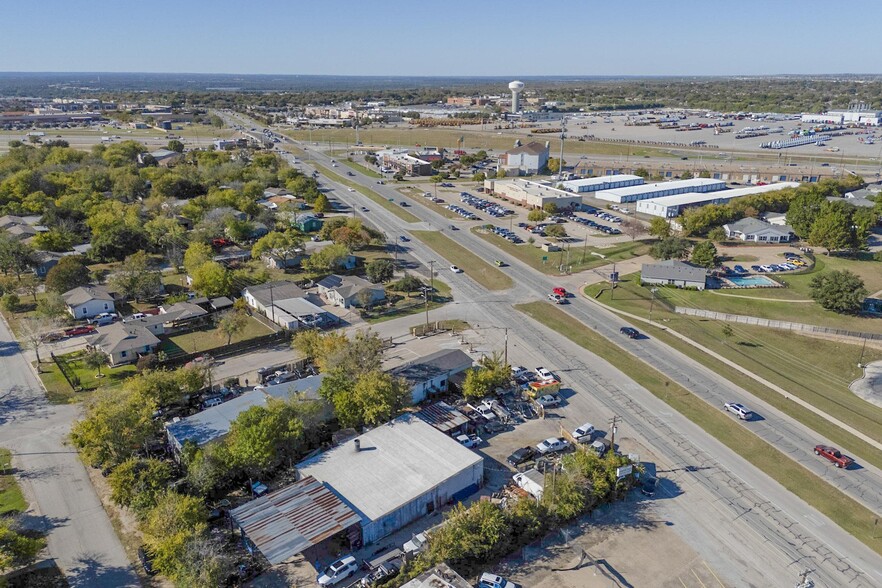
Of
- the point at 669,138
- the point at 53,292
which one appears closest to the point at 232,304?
the point at 53,292

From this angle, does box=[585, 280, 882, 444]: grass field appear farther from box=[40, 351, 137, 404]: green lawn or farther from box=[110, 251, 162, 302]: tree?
box=[110, 251, 162, 302]: tree

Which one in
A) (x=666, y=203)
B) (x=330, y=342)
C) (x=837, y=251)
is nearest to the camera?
(x=330, y=342)

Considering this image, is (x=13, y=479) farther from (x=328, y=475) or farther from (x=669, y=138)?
(x=669, y=138)

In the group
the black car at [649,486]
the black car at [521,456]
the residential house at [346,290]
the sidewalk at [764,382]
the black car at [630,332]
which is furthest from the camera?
the residential house at [346,290]

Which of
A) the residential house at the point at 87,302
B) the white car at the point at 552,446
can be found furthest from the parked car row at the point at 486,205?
the white car at the point at 552,446

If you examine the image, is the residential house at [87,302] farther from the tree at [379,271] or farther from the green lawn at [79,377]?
the tree at [379,271]

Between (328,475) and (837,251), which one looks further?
(837,251)

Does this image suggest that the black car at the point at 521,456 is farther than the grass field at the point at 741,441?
Yes

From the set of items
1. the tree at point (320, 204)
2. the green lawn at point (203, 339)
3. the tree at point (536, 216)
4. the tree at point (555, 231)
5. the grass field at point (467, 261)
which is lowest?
the green lawn at point (203, 339)
